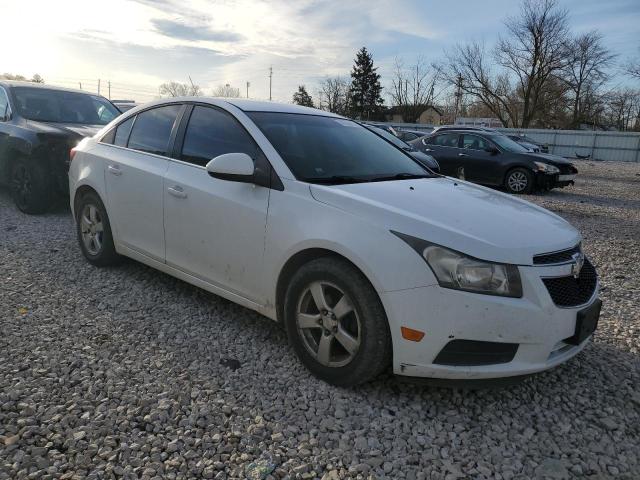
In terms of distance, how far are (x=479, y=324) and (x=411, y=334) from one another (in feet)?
1.10

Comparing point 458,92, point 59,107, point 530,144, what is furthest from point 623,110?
point 59,107

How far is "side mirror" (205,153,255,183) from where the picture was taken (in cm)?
311

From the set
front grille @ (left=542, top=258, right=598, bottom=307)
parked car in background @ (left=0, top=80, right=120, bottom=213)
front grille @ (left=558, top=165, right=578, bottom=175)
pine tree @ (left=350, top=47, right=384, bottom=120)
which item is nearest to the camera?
front grille @ (left=542, top=258, right=598, bottom=307)

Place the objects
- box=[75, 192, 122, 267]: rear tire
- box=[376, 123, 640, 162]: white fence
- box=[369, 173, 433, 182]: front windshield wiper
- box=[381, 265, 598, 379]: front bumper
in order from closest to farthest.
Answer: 1. box=[381, 265, 598, 379]: front bumper
2. box=[369, 173, 433, 182]: front windshield wiper
3. box=[75, 192, 122, 267]: rear tire
4. box=[376, 123, 640, 162]: white fence

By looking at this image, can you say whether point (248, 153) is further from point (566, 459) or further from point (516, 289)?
point (566, 459)

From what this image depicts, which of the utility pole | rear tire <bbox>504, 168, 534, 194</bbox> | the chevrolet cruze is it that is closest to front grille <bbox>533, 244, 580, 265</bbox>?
the chevrolet cruze

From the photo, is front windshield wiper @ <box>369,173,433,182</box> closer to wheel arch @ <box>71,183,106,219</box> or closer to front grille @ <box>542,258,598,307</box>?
front grille @ <box>542,258,598,307</box>

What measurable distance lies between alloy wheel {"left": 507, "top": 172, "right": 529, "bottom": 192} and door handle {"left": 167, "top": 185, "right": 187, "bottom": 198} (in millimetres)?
10592

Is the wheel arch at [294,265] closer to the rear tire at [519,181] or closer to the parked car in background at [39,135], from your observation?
the parked car in background at [39,135]

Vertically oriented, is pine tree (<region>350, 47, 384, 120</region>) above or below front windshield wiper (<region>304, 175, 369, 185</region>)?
above

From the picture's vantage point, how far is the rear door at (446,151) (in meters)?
13.1

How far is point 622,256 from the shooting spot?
635 centimetres

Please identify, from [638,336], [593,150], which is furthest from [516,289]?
[593,150]

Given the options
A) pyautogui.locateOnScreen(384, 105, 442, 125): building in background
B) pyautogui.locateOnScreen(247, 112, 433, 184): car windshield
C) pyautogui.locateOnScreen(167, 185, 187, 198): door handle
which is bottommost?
pyautogui.locateOnScreen(167, 185, 187, 198): door handle
